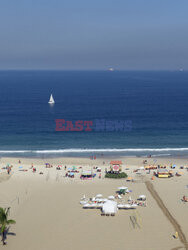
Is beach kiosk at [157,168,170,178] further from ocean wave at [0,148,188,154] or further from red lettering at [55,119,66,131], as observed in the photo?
red lettering at [55,119,66,131]

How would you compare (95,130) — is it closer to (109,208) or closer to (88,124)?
(88,124)

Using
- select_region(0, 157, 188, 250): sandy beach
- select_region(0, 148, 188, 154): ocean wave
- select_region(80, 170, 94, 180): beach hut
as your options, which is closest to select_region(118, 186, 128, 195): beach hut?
select_region(0, 157, 188, 250): sandy beach

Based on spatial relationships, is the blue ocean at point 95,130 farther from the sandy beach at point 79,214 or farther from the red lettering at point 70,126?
the sandy beach at point 79,214

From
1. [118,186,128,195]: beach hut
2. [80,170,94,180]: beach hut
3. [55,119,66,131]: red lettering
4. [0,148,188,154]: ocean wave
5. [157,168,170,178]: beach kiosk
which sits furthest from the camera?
[55,119,66,131]: red lettering

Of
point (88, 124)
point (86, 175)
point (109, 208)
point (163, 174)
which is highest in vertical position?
point (88, 124)

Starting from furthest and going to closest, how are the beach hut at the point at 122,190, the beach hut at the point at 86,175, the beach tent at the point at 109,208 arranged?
the beach hut at the point at 86,175 < the beach hut at the point at 122,190 < the beach tent at the point at 109,208

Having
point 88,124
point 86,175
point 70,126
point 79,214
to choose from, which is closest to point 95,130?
point 88,124

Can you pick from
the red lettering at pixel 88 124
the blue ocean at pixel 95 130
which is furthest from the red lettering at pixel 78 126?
the blue ocean at pixel 95 130

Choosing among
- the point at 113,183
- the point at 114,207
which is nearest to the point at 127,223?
the point at 114,207
